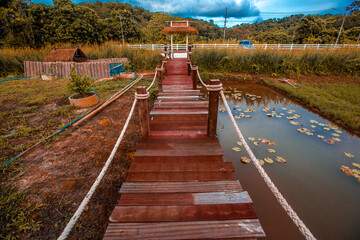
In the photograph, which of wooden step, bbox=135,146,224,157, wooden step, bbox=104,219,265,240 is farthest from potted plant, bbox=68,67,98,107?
wooden step, bbox=104,219,265,240

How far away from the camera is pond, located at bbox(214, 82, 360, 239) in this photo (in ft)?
8.87

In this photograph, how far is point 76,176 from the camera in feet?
9.38

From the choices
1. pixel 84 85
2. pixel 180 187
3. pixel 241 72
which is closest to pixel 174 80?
pixel 84 85

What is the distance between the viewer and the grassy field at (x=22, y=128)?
2.09 metres

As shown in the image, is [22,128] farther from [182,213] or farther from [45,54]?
[45,54]

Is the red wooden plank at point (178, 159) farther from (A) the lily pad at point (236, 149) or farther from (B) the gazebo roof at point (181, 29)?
(B) the gazebo roof at point (181, 29)

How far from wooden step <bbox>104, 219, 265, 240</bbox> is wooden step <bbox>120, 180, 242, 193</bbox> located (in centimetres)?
42

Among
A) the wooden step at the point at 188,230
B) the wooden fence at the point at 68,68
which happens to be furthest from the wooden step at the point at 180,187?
the wooden fence at the point at 68,68

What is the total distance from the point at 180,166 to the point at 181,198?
571 mm

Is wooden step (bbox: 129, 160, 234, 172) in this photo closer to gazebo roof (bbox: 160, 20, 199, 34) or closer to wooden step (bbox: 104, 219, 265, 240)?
wooden step (bbox: 104, 219, 265, 240)

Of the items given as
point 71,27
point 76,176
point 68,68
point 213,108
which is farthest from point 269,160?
point 71,27

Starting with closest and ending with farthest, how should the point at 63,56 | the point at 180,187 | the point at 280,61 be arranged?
the point at 180,187 < the point at 63,56 < the point at 280,61

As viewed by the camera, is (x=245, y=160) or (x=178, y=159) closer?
(x=178, y=159)

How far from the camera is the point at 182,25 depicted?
10.8m
